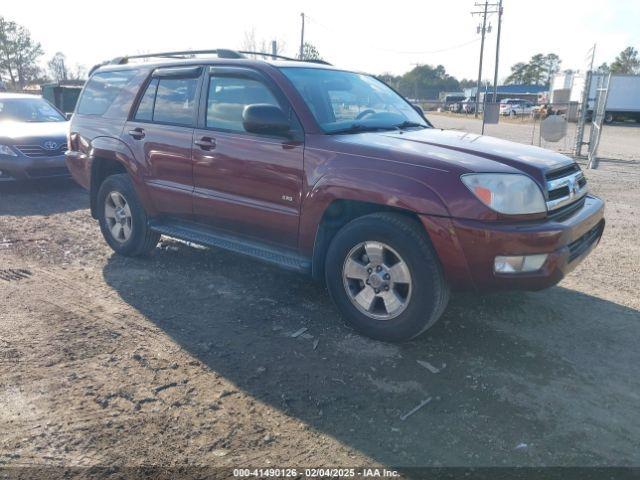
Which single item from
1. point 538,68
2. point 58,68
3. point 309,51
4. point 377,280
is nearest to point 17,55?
point 58,68

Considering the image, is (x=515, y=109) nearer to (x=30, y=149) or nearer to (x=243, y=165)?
(x=30, y=149)

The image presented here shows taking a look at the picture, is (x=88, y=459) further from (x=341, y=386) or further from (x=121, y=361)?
(x=341, y=386)

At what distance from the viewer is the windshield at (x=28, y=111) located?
9.57m

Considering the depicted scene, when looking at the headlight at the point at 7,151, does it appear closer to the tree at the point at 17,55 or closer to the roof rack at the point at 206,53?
the roof rack at the point at 206,53

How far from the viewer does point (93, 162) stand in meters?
5.61

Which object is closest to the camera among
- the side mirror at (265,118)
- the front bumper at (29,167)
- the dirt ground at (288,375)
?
the dirt ground at (288,375)

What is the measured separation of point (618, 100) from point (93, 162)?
36.5 meters

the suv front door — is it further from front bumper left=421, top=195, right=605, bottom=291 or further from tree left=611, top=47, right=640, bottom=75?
tree left=611, top=47, right=640, bottom=75

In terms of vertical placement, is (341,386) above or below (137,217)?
below

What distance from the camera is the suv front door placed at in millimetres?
4047

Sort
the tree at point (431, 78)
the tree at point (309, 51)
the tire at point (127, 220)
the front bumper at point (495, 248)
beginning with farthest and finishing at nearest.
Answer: the tree at point (431, 78) → the tree at point (309, 51) → the tire at point (127, 220) → the front bumper at point (495, 248)

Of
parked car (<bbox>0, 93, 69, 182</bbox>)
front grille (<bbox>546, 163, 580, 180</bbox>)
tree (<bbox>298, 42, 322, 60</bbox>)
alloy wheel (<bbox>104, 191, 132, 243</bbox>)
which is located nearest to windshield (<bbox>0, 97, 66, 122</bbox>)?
parked car (<bbox>0, 93, 69, 182</bbox>)

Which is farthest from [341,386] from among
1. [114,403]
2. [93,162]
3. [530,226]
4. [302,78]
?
[93,162]

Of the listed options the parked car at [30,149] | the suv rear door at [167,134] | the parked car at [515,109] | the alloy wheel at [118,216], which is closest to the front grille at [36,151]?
the parked car at [30,149]
